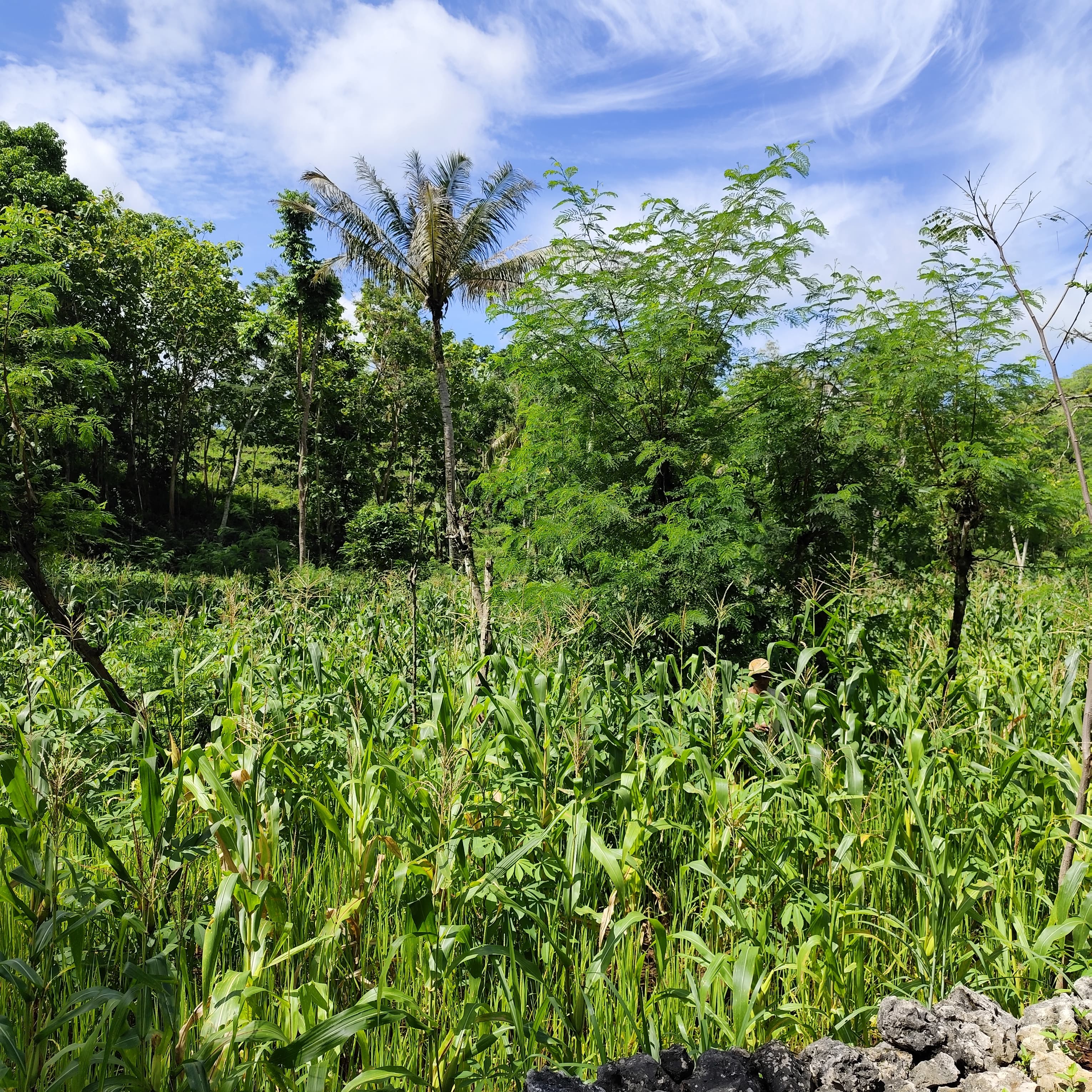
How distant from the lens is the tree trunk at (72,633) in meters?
3.79

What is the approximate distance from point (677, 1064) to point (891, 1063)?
58cm

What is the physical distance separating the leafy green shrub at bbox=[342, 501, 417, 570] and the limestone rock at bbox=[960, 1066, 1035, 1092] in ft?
57.5

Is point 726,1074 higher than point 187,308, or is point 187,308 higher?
point 187,308

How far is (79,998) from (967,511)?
5982mm

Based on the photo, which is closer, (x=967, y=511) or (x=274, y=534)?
(x=967, y=511)

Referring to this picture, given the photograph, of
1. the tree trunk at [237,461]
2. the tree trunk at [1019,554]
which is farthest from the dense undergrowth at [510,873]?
the tree trunk at [237,461]

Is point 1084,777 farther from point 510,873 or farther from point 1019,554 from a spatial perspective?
point 1019,554

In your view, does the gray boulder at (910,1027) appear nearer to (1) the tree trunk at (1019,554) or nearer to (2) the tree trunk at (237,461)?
(1) the tree trunk at (1019,554)

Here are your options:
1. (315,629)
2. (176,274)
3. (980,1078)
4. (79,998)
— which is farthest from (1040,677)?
(176,274)

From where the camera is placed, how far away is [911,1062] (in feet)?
6.26

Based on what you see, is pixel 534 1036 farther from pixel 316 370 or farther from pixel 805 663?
pixel 316 370

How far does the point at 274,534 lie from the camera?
827 inches

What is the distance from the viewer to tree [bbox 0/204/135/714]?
4117 millimetres

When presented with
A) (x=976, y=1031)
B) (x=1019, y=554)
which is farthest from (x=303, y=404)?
(x=976, y=1031)
